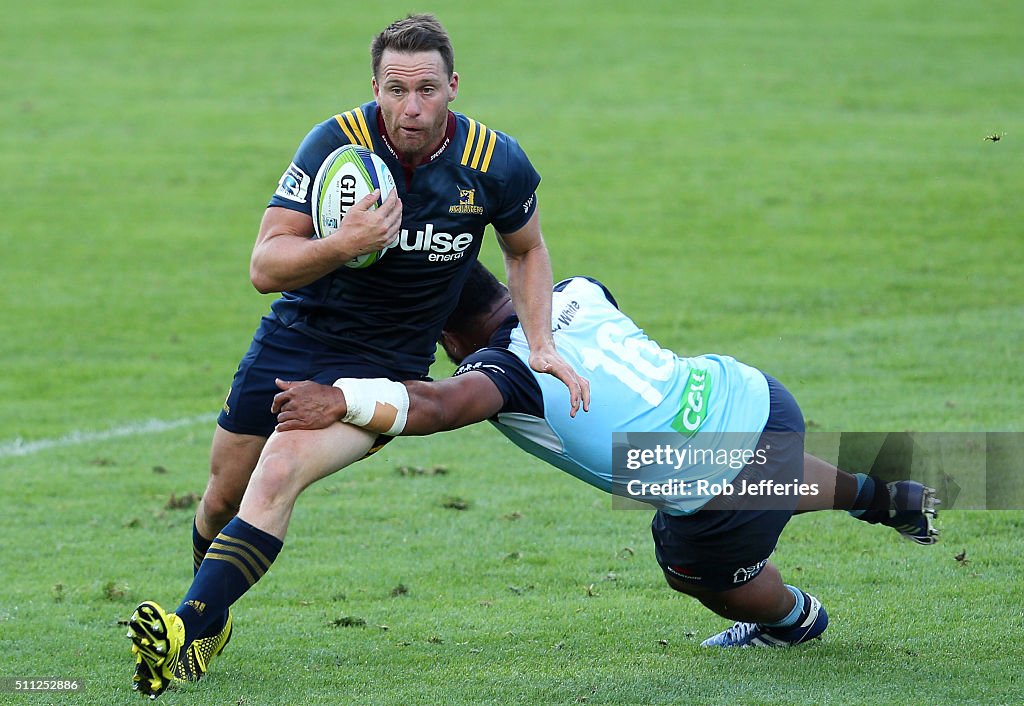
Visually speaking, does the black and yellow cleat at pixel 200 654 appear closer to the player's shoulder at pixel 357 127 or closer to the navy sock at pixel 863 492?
the player's shoulder at pixel 357 127

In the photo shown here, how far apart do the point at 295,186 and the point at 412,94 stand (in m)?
0.61

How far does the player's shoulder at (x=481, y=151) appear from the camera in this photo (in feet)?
19.8

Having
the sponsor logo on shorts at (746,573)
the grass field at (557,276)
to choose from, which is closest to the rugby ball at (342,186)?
the grass field at (557,276)

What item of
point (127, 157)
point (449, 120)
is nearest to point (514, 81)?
point (127, 157)

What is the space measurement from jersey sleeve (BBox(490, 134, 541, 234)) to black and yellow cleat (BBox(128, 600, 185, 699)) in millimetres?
2340

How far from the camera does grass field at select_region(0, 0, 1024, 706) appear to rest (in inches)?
248

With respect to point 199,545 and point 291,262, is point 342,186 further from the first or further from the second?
point 199,545

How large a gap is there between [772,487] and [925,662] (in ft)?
3.23

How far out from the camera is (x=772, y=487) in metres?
6.09

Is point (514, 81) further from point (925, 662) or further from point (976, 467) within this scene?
point (925, 662)

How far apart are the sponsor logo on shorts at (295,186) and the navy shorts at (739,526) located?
2.11m

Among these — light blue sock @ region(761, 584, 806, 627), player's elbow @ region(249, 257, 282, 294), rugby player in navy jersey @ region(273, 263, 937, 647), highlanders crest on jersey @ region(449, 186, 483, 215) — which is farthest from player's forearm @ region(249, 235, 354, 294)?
light blue sock @ region(761, 584, 806, 627)

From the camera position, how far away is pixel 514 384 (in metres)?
5.74

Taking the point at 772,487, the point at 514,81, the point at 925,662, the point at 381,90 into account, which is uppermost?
the point at 514,81
